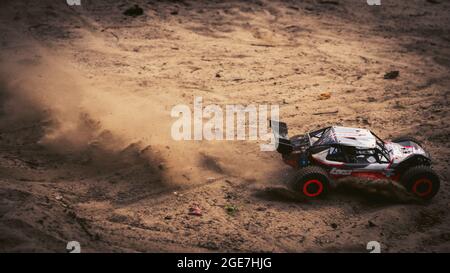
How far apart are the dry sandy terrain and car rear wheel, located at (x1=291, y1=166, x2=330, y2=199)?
0.22 meters

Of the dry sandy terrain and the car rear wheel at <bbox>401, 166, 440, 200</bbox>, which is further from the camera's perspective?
the car rear wheel at <bbox>401, 166, 440, 200</bbox>

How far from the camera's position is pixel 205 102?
39.5ft

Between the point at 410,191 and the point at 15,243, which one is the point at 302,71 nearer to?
the point at 410,191

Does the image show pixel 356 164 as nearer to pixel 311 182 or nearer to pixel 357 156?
pixel 357 156

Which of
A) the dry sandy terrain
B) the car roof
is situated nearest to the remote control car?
the car roof

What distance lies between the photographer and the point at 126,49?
1440 centimetres

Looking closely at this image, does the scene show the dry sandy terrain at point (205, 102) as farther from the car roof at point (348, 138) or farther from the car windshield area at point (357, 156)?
the car roof at point (348, 138)

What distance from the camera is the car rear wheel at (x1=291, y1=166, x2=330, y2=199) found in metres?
8.58

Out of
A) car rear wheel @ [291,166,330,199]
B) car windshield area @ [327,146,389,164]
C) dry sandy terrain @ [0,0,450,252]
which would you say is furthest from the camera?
car windshield area @ [327,146,389,164]

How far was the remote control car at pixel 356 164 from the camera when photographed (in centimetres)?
862

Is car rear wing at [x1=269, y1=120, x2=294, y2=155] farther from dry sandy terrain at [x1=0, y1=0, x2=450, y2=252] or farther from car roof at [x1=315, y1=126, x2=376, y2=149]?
dry sandy terrain at [x1=0, y1=0, x2=450, y2=252]

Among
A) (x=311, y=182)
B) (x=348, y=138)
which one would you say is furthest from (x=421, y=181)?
(x=311, y=182)

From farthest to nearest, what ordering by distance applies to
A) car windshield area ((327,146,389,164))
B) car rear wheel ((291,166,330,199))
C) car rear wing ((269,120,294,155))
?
1. car rear wing ((269,120,294,155))
2. car windshield area ((327,146,389,164))
3. car rear wheel ((291,166,330,199))
